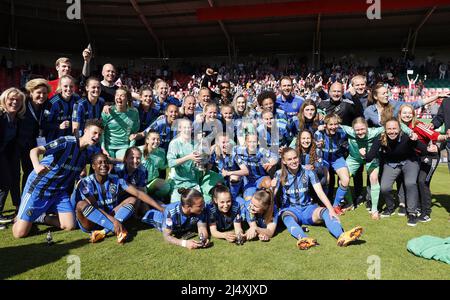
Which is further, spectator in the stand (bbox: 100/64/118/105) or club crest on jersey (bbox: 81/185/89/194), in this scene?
spectator in the stand (bbox: 100/64/118/105)

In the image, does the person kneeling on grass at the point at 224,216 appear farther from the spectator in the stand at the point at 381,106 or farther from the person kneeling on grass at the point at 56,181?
the spectator in the stand at the point at 381,106

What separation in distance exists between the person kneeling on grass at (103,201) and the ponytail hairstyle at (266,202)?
1342 mm

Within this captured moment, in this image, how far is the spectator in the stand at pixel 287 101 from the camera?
5.92m

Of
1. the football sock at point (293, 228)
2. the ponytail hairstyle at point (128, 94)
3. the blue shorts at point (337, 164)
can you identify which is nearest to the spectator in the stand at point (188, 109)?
the ponytail hairstyle at point (128, 94)

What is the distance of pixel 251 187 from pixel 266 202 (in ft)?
3.27

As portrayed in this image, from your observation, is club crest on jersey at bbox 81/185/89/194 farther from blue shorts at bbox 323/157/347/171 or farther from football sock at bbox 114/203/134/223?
blue shorts at bbox 323/157/347/171

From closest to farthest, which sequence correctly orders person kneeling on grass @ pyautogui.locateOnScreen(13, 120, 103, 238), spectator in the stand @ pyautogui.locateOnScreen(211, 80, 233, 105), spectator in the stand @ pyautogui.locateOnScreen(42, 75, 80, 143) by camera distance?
1. person kneeling on grass @ pyautogui.locateOnScreen(13, 120, 103, 238)
2. spectator in the stand @ pyautogui.locateOnScreen(42, 75, 80, 143)
3. spectator in the stand @ pyautogui.locateOnScreen(211, 80, 233, 105)

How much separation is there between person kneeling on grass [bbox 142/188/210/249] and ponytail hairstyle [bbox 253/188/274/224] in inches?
26.3

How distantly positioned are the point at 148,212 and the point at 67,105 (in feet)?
7.05

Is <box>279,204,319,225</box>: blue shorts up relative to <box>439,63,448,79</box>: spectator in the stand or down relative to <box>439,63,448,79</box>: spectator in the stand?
down

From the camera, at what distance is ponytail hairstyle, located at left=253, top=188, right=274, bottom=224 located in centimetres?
388

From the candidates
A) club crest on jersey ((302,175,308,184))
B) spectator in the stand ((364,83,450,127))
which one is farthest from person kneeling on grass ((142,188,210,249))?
spectator in the stand ((364,83,450,127))

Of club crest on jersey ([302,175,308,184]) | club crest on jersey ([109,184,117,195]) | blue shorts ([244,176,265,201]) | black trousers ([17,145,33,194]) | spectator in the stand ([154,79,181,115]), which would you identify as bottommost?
blue shorts ([244,176,265,201])

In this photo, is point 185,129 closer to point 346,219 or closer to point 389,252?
point 346,219
